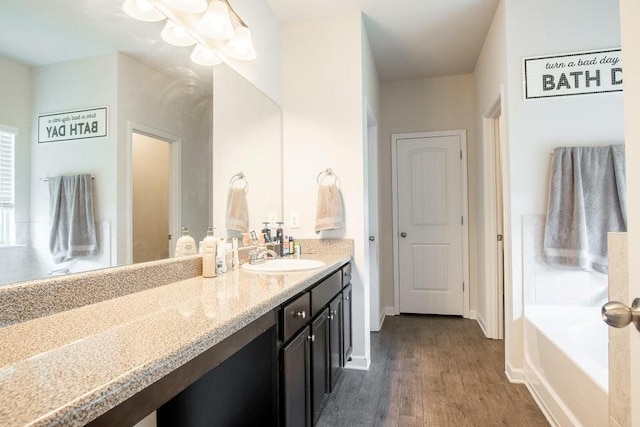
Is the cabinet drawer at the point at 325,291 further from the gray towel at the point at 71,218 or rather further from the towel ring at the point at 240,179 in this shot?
the gray towel at the point at 71,218

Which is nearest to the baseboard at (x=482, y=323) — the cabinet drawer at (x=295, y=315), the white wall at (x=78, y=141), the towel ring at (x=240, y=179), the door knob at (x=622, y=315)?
the cabinet drawer at (x=295, y=315)

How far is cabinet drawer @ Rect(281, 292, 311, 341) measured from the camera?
128 centimetres

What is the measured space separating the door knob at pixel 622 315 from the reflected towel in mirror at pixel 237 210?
1720mm

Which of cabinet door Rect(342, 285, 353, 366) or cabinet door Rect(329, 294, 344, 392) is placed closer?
cabinet door Rect(329, 294, 344, 392)

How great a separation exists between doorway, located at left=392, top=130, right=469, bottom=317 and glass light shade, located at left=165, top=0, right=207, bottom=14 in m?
2.64

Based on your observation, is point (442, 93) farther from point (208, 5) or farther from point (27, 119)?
point (27, 119)

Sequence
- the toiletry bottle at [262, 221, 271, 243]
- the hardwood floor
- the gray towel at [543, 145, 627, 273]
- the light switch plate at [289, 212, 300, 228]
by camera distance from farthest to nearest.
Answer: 1. the light switch plate at [289, 212, 300, 228]
2. the toiletry bottle at [262, 221, 271, 243]
3. the gray towel at [543, 145, 627, 273]
4. the hardwood floor

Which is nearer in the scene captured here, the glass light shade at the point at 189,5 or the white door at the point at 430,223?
the glass light shade at the point at 189,5

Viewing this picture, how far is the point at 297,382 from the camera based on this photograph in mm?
1373

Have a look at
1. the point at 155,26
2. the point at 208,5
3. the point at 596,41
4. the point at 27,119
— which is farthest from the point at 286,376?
the point at 596,41

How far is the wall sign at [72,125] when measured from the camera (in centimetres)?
101

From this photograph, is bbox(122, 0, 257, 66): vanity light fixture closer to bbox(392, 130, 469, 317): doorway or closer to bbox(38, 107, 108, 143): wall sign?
bbox(38, 107, 108, 143): wall sign

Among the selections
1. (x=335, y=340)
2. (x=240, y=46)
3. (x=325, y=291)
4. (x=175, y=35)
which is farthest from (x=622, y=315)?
(x=240, y=46)

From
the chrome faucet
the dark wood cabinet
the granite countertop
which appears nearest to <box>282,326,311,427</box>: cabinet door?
the dark wood cabinet
